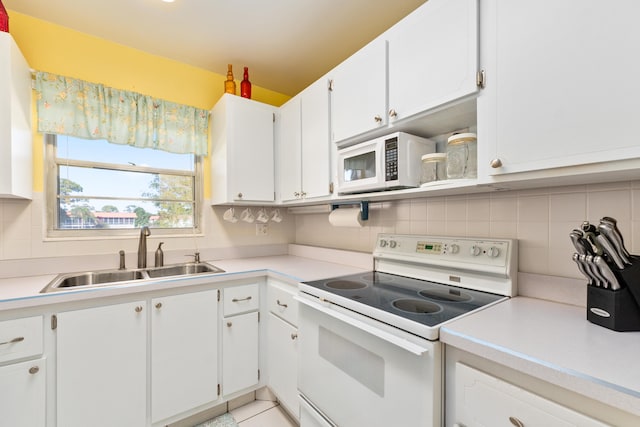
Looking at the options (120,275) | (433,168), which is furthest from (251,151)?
(433,168)

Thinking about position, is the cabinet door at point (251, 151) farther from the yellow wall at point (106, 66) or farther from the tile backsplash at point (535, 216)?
the tile backsplash at point (535, 216)

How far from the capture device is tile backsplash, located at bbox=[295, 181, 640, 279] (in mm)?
1015

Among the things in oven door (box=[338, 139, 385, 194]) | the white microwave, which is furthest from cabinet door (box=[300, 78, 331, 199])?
the white microwave

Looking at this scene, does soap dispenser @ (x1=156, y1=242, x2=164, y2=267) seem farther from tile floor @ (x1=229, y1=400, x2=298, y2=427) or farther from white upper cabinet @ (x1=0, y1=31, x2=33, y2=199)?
tile floor @ (x1=229, y1=400, x2=298, y2=427)

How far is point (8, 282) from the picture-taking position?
151cm

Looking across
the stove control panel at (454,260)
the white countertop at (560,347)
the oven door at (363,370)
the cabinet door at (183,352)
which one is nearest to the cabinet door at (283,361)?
the oven door at (363,370)

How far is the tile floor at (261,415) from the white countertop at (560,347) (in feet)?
4.63

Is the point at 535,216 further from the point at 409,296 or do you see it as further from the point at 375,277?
the point at 375,277

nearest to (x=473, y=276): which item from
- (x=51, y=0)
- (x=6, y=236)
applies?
(x=6, y=236)

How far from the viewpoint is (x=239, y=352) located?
181 cm

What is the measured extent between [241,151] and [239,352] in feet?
4.76

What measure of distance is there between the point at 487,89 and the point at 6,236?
8.73 feet

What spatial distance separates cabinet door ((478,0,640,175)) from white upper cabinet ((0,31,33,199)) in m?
2.26

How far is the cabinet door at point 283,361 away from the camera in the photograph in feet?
5.30
